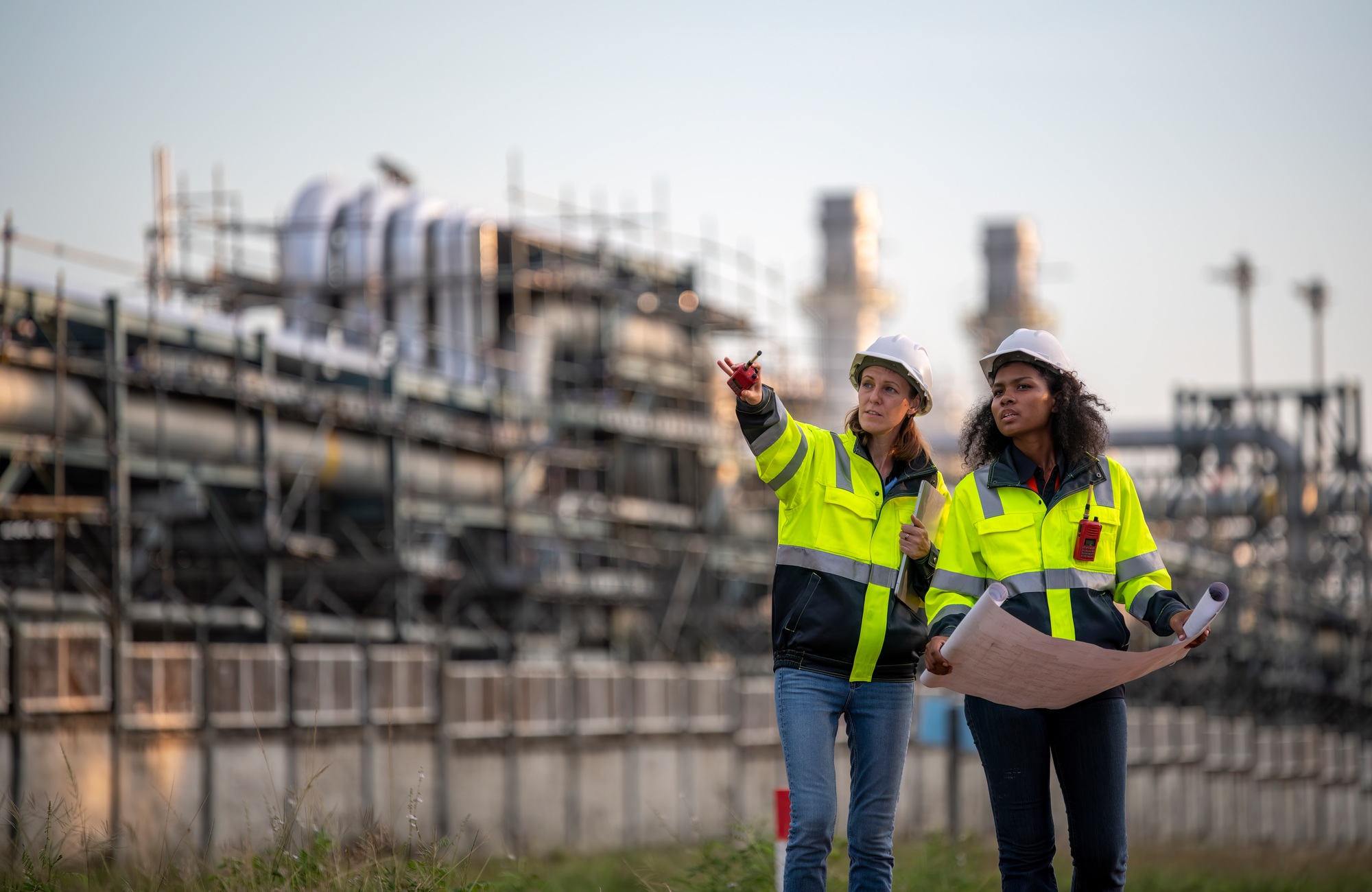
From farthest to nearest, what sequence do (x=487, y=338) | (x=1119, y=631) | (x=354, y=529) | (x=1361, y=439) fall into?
(x=1361, y=439) < (x=487, y=338) < (x=354, y=529) < (x=1119, y=631)

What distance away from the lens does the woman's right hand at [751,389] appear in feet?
19.6

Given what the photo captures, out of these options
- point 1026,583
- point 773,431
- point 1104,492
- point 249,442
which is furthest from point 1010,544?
point 249,442

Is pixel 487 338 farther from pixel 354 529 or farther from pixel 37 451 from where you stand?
pixel 37 451

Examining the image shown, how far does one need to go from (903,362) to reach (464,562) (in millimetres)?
27665

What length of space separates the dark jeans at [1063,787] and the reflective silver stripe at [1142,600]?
0.92 ft

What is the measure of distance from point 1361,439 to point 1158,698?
38.6 feet

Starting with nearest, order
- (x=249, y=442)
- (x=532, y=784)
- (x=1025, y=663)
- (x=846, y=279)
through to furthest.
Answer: (x=1025, y=663) < (x=532, y=784) < (x=249, y=442) < (x=846, y=279)

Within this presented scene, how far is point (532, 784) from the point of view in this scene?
73.0ft

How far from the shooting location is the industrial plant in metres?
18.1

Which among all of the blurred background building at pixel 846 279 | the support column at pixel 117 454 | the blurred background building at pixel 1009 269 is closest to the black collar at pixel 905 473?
the support column at pixel 117 454

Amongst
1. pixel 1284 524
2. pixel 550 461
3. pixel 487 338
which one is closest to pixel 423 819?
pixel 550 461

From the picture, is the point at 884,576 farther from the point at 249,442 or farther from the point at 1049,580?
the point at 249,442

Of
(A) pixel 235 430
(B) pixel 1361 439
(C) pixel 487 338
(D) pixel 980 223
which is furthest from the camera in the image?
(D) pixel 980 223

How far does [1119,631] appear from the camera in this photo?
583 centimetres
